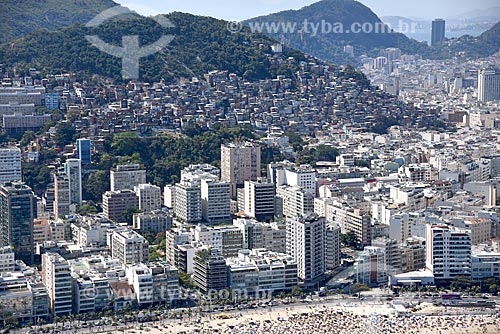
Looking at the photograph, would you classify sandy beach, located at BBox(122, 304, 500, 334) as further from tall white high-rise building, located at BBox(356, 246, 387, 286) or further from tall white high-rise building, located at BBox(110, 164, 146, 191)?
tall white high-rise building, located at BBox(110, 164, 146, 191)

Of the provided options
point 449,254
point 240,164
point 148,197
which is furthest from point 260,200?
point 449,254

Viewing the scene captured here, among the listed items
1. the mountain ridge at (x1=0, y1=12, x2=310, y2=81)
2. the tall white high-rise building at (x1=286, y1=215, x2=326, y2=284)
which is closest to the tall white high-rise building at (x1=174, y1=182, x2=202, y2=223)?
the tall white high-rise building at (x1=286, y1=215, x2=326, y2=284)

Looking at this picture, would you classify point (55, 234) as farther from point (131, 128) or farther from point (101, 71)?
point (101, 71)

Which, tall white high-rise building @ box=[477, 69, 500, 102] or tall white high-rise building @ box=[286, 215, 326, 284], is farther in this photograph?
tall white high-rise building @ box=[477, 69, 500, 102]

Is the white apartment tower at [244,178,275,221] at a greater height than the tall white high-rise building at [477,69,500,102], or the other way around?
the tall white high-rise building at [477,69,500,102]

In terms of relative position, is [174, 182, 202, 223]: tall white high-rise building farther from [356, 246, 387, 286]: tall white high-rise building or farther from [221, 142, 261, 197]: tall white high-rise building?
[356, 246, 387, 286]: tall white high-rise building

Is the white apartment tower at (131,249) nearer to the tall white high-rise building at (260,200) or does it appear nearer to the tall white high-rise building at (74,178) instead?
the tall white high-rise building at (260,200)

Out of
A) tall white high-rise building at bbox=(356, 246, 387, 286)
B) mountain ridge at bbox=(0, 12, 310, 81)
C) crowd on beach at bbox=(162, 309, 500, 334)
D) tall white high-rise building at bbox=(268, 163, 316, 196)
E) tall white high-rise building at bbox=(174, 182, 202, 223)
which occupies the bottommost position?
crowd on beach at bbox=(162, 309, 500, 334)

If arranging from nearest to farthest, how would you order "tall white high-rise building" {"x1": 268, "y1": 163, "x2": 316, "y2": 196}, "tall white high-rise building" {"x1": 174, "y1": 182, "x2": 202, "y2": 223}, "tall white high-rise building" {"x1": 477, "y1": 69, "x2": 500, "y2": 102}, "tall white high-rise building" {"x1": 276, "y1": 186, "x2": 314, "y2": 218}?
"tall white high-rise building" {"x1": 276, "y1": 186, "x2": 314, "y2": 218}, "tall white high-rise building" {"x1": 174, "y1": 182, "x2": 202, "y2": 223}, "tall white high-rise building" {"x1": 268, "y1": 163, "x2": 316, "y2": 196}, "tall white high-rise building" {"x1": 477, "y1": 69, "x2": 500, "y2": 102}

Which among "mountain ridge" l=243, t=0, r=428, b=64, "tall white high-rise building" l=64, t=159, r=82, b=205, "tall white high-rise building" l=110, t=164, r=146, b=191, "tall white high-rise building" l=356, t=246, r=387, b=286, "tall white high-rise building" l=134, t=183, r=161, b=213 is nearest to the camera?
"tall white high-rise building" l=356, t=246, r=387, b=286
